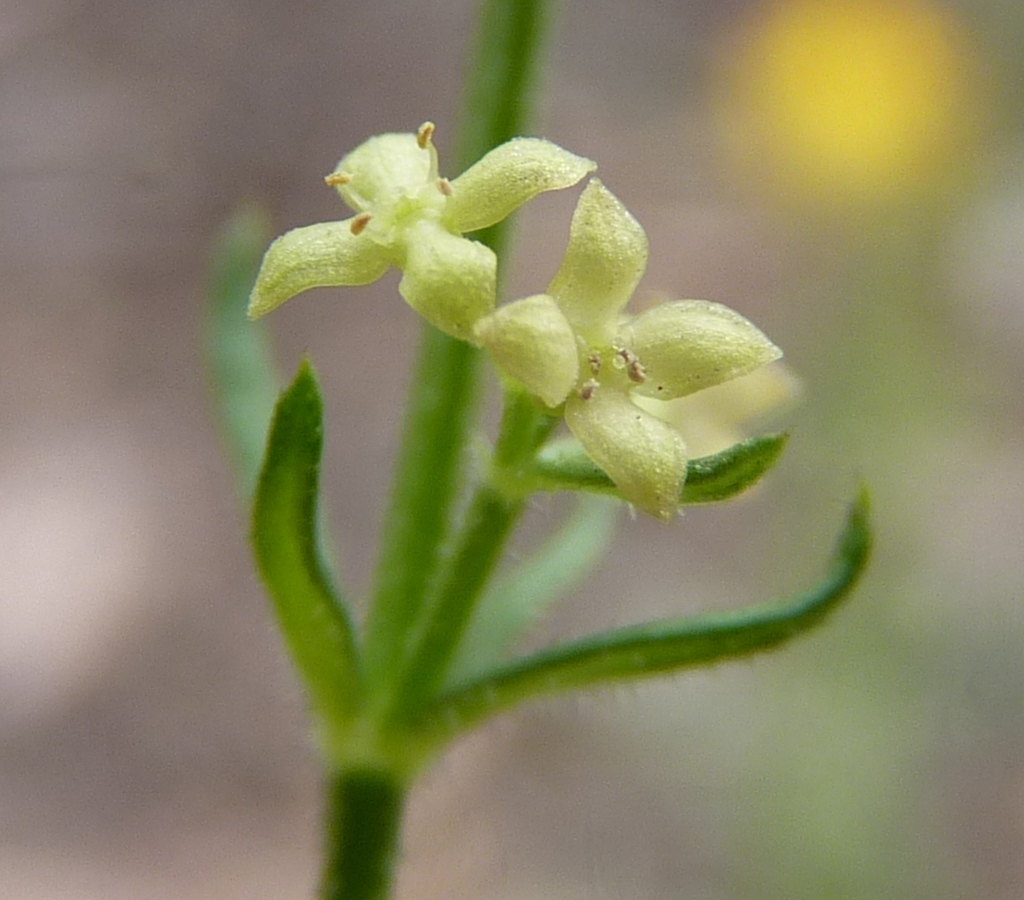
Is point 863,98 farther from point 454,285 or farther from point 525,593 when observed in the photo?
point 454,285

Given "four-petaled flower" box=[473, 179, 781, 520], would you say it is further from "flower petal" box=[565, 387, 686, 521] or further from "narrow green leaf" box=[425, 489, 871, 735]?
"narrow green leaf" box=[425, 489, 871, 735]

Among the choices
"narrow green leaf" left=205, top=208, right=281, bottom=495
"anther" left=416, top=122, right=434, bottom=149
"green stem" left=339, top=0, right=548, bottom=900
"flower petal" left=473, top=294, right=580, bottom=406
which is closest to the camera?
"flower petal" left=473, top=294, right=580, bottom=406

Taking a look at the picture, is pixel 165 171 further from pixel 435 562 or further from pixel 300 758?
pixel 435 562

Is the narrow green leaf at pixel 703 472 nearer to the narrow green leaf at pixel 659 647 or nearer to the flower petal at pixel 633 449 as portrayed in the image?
the flower petal at pixel 633 449

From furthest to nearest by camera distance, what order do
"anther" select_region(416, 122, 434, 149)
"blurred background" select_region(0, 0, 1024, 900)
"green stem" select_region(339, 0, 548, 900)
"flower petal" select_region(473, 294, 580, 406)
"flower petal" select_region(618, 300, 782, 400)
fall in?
1. "blurred background" select_region(0, 0, 1024, 900)
2. "green stem" select_region(339, 0, 548, 900)
3. "anther" select_region(416, 122, 434, 149)
4. "flower petal" select_region(618, 300, 782, 400)
5. "flower petal" select_region(473, 294, 580, 406)

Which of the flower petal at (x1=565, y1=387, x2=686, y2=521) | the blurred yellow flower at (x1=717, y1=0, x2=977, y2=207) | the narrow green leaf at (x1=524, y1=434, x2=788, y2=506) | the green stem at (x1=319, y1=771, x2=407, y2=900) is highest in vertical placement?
the flower petal at (x1=565, y1=387, x2=686, y2=521)

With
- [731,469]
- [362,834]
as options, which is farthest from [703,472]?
[362,834]

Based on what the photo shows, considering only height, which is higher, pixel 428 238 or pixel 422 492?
pixel 428 238

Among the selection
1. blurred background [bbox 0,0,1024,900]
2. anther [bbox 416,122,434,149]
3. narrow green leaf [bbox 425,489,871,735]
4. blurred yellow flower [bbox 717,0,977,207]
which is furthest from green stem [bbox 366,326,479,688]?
blurred yellow flower [bbox 717,0,977,207]
